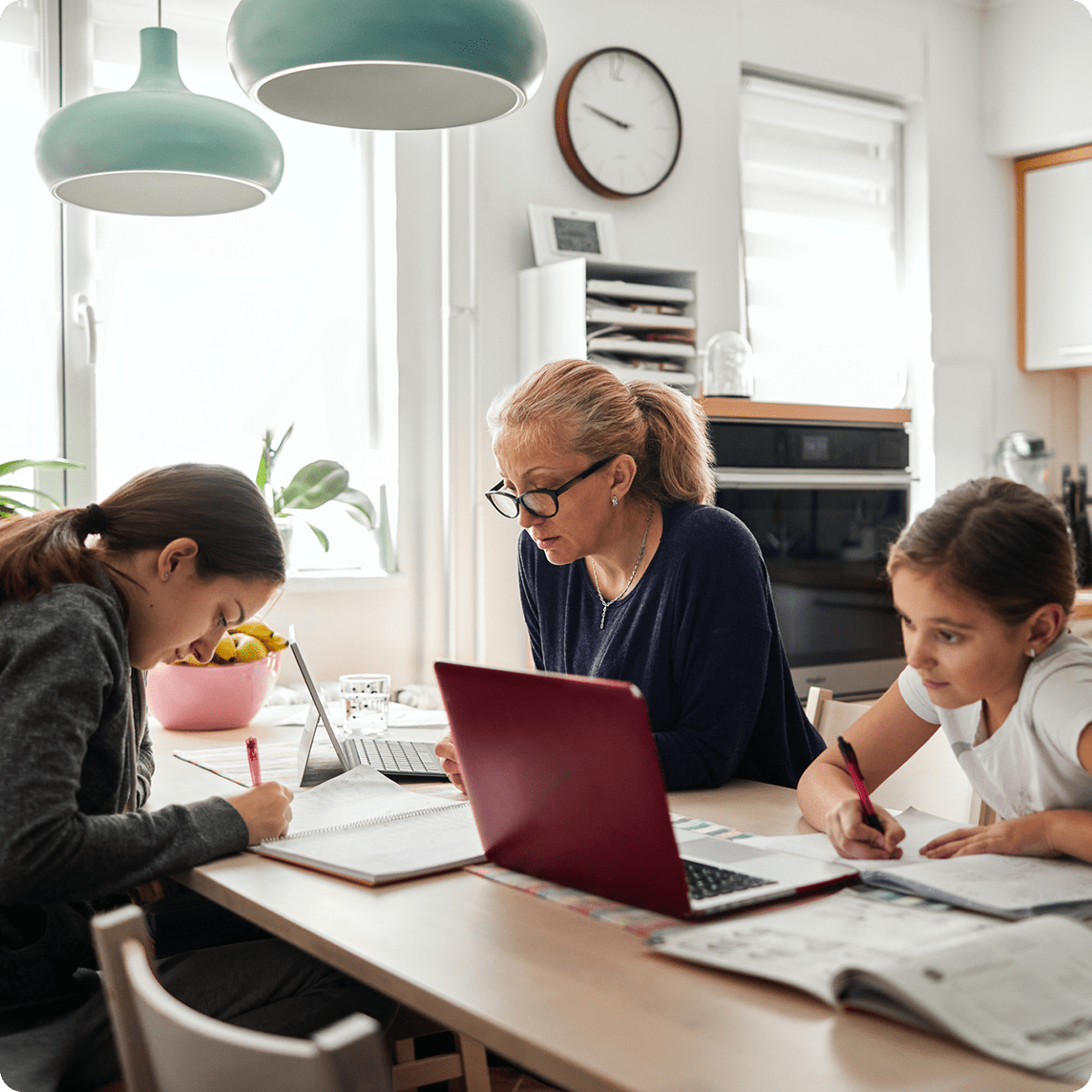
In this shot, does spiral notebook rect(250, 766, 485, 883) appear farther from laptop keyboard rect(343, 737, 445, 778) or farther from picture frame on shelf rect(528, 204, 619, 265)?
picture frame on shelf rect(528, 204, 619, 265)

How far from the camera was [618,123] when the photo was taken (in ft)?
11.4

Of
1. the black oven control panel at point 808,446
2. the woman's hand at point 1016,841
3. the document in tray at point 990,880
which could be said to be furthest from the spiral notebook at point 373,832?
the black oven control panel at point 808,446

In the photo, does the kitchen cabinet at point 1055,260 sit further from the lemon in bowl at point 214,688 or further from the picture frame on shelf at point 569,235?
the lemon in bowl at point 214,688

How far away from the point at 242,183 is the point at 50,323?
3.40 ft

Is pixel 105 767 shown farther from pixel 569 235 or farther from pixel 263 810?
pixel 569 235

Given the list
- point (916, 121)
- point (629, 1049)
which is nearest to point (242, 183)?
point (629, 1049)

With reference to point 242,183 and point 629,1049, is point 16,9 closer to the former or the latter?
point 242,183

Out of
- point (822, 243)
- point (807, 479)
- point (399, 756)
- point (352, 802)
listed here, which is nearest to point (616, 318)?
point (807, 479)

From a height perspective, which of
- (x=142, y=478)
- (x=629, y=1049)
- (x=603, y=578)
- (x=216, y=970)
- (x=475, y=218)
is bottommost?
(x=216, y=970)

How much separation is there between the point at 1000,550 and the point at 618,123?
257cm

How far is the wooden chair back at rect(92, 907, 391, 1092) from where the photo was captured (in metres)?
0.69

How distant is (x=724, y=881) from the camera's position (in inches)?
42.9

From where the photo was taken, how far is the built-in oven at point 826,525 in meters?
3.23

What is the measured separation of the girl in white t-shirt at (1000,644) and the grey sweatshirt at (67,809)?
0.69 meters
